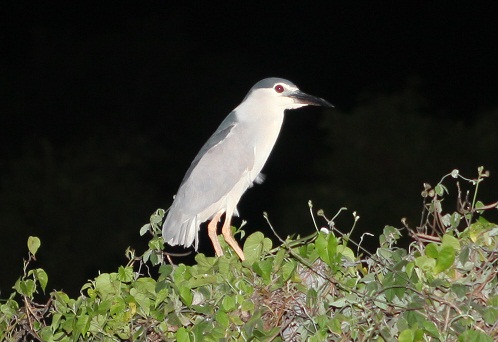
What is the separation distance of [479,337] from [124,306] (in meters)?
0.71

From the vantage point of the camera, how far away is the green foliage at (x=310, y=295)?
1295mm

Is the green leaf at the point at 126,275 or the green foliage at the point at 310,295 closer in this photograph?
the green foliage at the point at 310,295

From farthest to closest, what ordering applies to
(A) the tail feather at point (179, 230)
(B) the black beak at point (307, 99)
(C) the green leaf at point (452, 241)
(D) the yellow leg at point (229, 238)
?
(B) the black beak at point (307, 99), (A) the tail feather at point (179, 230), (D) the yellow leg at point (229, 238), (C) the green leaf at point (452, 241)

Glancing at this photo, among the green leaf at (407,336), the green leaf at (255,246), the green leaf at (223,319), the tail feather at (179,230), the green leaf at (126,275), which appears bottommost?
the tail feather at (179,230)

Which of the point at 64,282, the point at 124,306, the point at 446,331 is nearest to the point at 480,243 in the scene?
the point at 446,331

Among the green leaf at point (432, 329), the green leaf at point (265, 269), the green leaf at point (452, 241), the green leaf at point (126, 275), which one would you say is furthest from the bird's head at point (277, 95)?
the green leaf at point (432, 329)

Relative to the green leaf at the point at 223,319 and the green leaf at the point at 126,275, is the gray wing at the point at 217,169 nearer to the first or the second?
the green leaf at the point at 126,275

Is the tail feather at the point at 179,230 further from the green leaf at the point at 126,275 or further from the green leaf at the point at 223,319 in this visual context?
the green leaf at the point at 223,319

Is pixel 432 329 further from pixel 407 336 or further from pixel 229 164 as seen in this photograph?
pixel 229 164

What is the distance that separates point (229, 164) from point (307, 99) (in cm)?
Answer: 40

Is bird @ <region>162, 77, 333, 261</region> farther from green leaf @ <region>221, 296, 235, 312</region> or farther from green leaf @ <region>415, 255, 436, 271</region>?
green leaf @ <region>415, 255, 436, 271</region>

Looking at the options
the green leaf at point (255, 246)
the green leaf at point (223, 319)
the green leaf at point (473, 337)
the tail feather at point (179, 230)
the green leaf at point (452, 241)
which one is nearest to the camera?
the green leaf at point (473, 337)

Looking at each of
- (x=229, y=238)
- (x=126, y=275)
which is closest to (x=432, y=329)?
(x=126, y=275)

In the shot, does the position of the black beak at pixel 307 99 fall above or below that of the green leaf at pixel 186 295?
above
